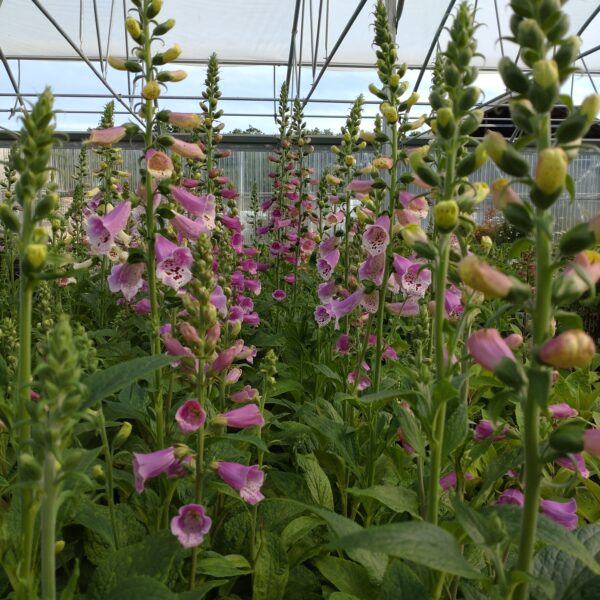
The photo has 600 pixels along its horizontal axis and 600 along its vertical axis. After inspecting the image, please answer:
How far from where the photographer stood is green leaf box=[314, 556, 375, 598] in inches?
63.7

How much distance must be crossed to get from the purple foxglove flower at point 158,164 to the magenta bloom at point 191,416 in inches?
30.4

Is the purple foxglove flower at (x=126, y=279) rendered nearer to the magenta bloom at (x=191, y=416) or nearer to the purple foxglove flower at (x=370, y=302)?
the magenta bloom at (x=191, y=416)

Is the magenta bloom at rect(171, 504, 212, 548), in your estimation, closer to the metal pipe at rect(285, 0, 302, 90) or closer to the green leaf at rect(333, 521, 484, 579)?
the green leaf at rect(333, 521, 484, 579)

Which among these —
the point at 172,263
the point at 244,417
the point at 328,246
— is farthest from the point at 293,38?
the point at 244,417

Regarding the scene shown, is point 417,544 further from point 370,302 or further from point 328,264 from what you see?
point 328,264

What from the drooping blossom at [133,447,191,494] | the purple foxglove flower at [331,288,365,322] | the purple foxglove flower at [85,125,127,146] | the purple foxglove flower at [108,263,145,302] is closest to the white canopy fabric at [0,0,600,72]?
the purple foxglove flower at [331,288,365,322]

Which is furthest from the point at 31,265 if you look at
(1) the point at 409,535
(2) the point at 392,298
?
(2) the point at 392,298

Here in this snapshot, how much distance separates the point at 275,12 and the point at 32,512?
55.2 ft

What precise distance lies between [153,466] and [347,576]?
569 millimetres

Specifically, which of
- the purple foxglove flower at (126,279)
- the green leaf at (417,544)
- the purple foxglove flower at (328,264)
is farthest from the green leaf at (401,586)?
the purple foxglove flower at (328,264)

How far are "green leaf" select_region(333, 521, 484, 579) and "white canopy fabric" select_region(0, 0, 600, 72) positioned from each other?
47.6 feet

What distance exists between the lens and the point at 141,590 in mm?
1104

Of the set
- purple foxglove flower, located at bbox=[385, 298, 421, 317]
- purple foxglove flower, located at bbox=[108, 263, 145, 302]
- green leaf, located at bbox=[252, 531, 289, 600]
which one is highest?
purple foxglove flower, located at bbox=[108, 263, 145, 302]

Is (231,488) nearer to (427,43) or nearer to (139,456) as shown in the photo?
(139,456)
